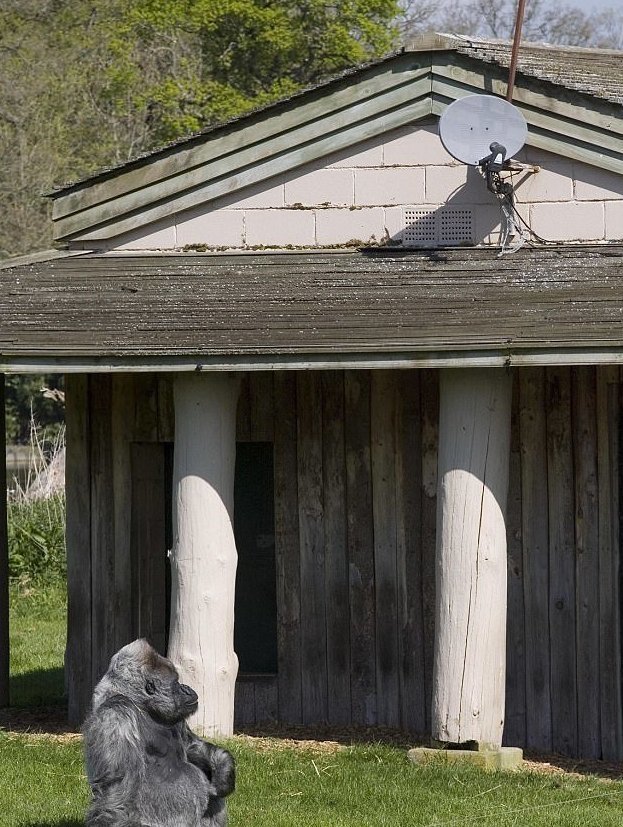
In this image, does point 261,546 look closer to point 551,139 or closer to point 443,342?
point 443,342

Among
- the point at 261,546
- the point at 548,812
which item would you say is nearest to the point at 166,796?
the point at 548,812

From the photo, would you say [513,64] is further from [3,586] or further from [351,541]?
[3,586]

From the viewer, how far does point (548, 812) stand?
290 inches

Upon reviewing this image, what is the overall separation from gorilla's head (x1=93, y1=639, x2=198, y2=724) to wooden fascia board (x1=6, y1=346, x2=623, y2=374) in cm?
261

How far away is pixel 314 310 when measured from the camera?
8797 millimetres

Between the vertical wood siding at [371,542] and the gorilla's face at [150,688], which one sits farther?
the vertical wood siding at [371,542]

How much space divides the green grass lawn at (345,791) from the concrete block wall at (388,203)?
11.9 feet

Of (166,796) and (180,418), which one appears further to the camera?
(180,418)

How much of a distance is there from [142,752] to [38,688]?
21.3 ft

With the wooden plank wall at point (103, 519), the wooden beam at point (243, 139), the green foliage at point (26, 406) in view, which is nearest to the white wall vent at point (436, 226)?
the wooden beam at point (243, 139)

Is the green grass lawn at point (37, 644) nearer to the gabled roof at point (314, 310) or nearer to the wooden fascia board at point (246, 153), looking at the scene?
the gabled roof at point (314, 310)

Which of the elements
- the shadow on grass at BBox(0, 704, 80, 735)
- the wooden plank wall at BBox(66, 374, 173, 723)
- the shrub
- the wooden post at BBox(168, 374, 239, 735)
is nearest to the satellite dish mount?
the wooden post at BBox(168, 374, 239, 735)

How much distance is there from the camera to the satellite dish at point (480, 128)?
9.25 meters

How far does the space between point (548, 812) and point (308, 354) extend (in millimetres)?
2890
